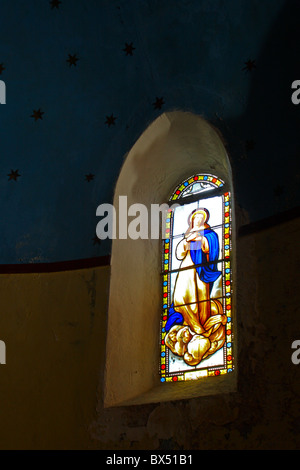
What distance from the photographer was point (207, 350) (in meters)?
6.16

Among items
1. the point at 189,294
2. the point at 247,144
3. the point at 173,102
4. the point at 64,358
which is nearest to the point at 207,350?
the point at 189,294

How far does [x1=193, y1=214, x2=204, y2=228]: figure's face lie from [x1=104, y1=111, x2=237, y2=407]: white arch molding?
1.23 ft

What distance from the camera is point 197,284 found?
6.51m

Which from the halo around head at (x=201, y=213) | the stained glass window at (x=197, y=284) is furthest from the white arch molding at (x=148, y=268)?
the halo around head at (x=201, y=213)

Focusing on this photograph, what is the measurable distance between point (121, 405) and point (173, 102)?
8.63ft

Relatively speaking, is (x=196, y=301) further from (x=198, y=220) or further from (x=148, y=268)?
(x=198, y=220)

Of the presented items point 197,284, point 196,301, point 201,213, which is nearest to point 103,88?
point 201,213

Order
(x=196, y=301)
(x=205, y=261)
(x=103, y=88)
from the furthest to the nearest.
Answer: (x=103, y=88) → (x=205, y=261) → (x=196, y=301)

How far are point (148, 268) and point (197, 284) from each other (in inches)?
20.1

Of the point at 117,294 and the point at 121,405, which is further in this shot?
the point at 117,294

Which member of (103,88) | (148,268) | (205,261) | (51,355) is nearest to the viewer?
(51,355)

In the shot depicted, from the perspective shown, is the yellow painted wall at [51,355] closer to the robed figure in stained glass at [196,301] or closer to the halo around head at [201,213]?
the robed figure in stained glass at [196,301]

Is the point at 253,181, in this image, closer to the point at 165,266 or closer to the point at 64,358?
the point at 165,266
